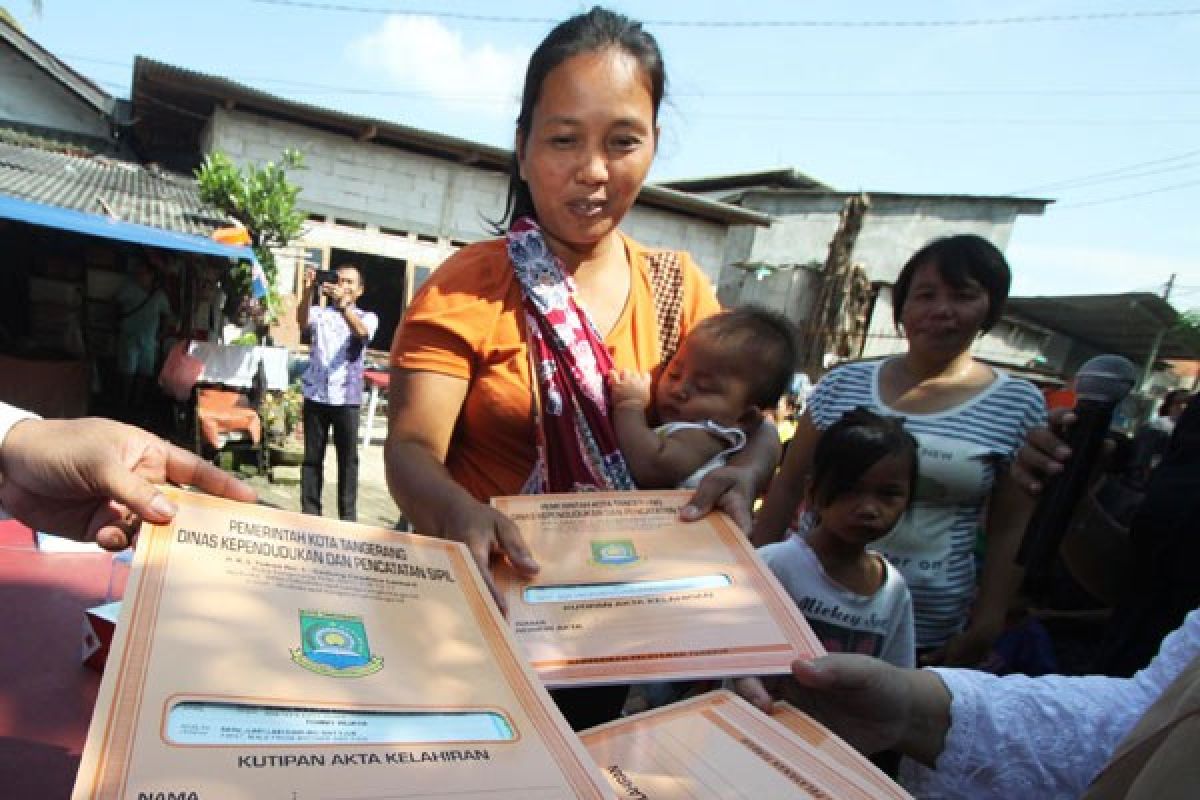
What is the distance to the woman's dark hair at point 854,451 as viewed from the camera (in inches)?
78.3

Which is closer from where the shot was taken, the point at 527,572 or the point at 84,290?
the point at 527,572

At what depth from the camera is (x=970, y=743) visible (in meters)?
1.26

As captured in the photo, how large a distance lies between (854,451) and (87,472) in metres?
1.81

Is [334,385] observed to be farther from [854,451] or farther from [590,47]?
[590,47]

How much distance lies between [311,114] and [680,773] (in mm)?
10921

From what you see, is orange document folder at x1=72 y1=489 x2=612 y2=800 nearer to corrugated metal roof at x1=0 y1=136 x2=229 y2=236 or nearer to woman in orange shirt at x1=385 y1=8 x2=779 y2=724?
woman in orange shirt at x1=385 y1=8 x2=779 y2=724

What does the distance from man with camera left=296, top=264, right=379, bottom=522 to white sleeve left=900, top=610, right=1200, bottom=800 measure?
16.5 ft

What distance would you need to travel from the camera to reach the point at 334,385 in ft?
18.3

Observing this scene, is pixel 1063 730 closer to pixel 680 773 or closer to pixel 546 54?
pixel 680 773

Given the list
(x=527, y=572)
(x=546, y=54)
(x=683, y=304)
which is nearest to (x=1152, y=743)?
(x=527, y=572)

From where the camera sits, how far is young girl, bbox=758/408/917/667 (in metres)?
1.98

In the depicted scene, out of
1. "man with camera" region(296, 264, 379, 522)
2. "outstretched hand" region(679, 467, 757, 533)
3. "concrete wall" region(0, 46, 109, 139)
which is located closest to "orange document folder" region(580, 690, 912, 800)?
"outstretched hand" region(679, 467, 757, 533)

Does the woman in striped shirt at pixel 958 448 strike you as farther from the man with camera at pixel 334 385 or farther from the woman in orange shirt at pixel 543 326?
the man with camera at pixel 334 385

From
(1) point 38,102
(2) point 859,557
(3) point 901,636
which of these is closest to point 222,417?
(2) point 859,557
